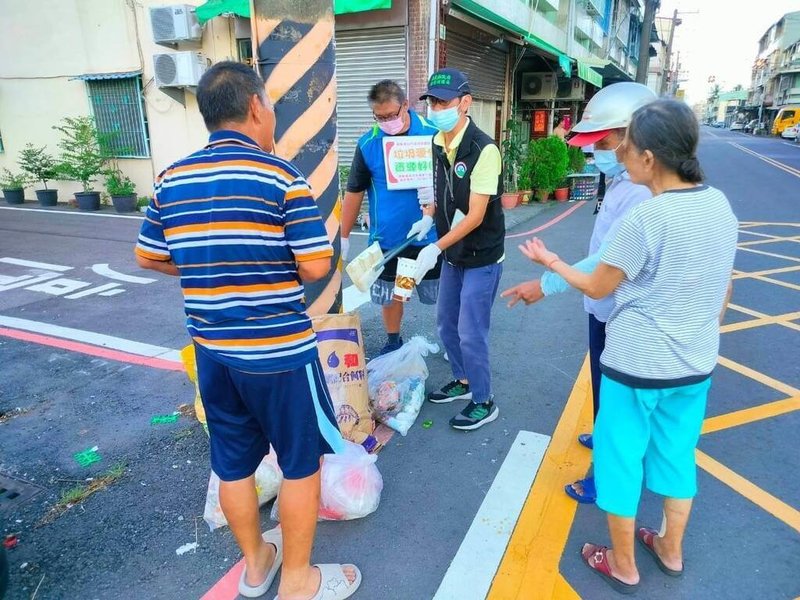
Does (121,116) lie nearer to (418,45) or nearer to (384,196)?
(418,45)

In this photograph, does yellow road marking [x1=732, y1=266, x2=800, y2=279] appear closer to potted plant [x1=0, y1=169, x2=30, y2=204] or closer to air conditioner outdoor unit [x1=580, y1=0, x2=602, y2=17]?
potted plant [x1=0, y1=169, x2=30, y2=204]

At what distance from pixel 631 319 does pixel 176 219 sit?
157cm

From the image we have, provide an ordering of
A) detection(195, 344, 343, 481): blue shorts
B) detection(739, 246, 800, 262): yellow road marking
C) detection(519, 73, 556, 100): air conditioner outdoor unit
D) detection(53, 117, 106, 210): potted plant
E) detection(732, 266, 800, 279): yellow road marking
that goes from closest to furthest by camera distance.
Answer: detection(195, 344, 343, 481): blue shorts < detection(732, 266, 800, 279): yellow road marking < detection(739, 246, 800, 262): yellow road marking < detection(53, 117, 106, 210): potted plant < detection(519, 73, 556, 100): air conditioner outdoor unit

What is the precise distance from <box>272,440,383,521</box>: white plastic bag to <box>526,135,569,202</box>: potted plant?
10654 millimetres

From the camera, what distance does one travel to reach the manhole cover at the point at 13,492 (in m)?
2.68

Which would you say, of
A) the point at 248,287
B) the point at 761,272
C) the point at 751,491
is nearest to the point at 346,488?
the point at 248,287

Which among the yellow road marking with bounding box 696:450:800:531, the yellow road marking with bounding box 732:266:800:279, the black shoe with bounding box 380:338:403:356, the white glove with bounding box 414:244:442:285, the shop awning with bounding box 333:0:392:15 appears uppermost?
the shop awning with bounding box 333:0:392:15

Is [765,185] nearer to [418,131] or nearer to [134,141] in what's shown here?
[418,131]

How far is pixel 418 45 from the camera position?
8672 mm

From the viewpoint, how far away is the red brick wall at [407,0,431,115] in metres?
8.54

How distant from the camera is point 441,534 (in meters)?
2.44

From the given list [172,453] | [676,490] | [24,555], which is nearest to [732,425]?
[676,490]

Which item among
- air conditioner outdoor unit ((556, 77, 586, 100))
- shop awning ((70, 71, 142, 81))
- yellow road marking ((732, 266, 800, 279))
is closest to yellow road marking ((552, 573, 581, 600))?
yellow road marking ((732, 266, 800, 279))

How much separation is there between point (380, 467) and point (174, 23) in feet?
33.7
